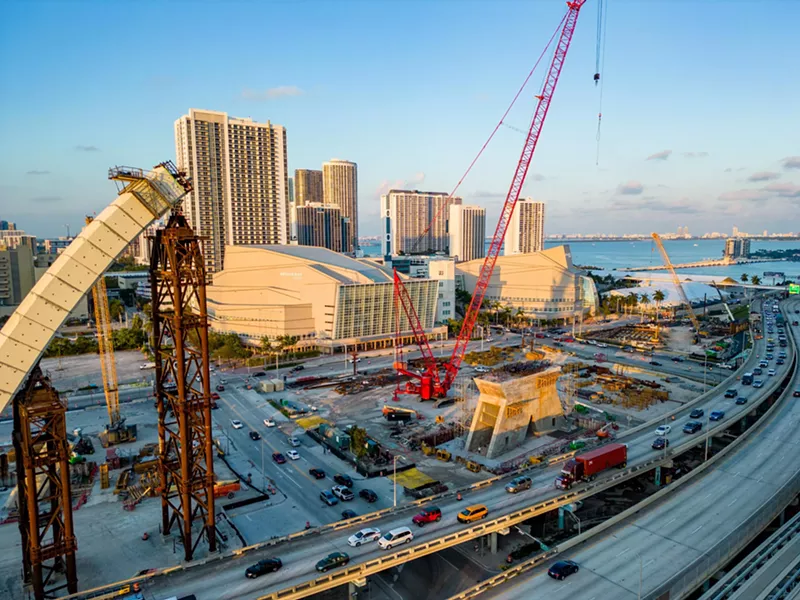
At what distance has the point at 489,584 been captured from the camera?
29312 millimetres

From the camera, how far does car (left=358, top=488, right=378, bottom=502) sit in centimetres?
4469

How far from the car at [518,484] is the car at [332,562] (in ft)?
47.6

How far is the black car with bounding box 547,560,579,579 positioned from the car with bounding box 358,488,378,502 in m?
17.9

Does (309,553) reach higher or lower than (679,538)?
higher

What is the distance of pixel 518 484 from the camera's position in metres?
39.5

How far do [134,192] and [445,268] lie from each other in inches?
3861

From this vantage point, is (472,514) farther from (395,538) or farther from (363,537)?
(363,537)

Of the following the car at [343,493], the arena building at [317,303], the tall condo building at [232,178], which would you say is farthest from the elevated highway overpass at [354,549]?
the tall condo building at [232,178]

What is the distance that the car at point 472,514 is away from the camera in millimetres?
34188

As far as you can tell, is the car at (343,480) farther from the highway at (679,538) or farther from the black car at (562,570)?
the black car at (562,570)

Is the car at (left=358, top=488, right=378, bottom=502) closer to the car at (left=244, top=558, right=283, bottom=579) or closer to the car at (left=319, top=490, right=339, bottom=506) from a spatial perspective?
the car at (left=319, top=490, right=339, bottom=506)

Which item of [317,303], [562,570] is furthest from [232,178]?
[562,570]

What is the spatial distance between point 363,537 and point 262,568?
20.5 ft

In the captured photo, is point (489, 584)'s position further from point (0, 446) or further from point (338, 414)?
Result: point (0, 446)
